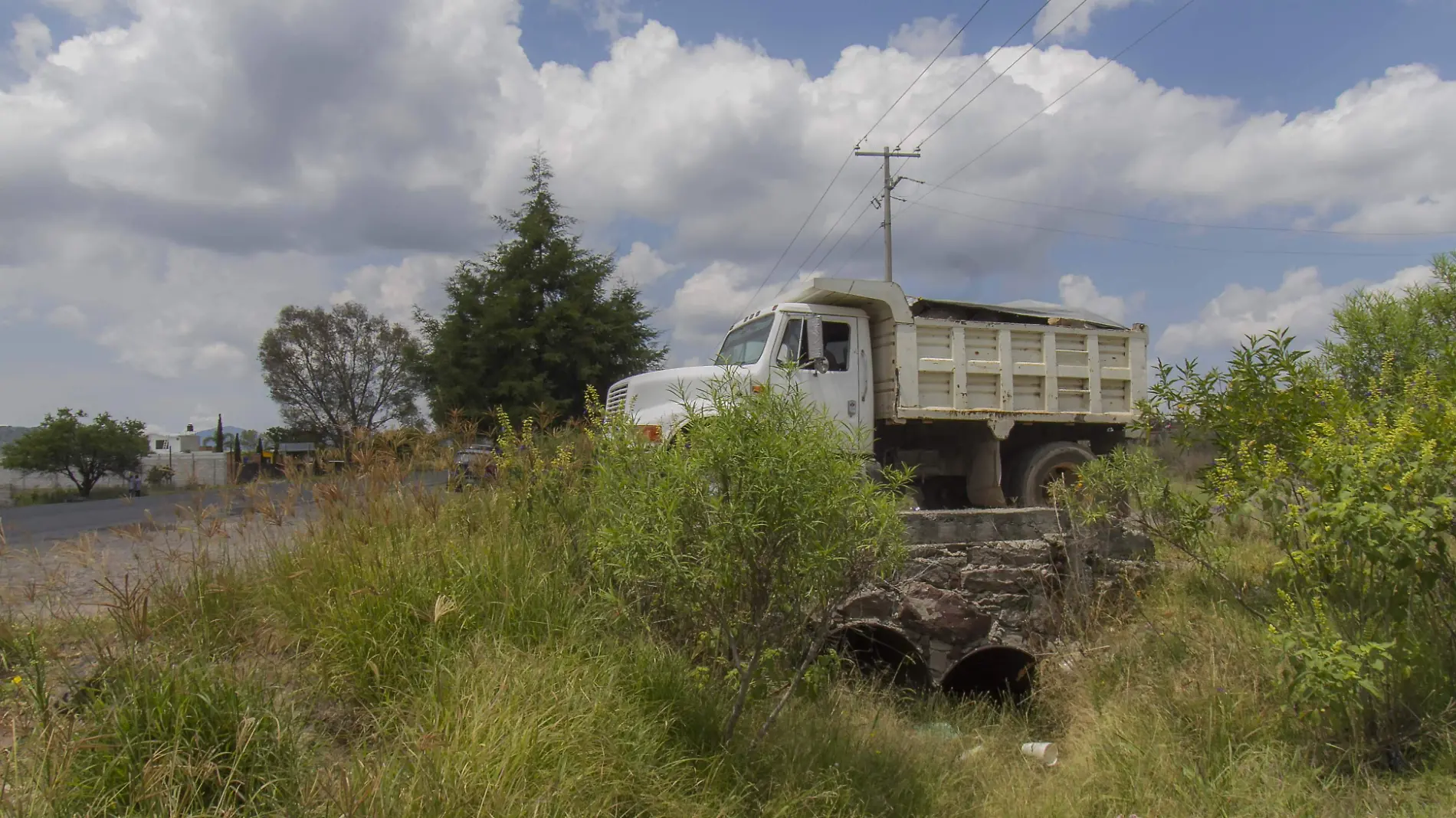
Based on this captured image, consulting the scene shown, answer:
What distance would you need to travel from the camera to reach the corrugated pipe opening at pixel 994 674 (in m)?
5.85

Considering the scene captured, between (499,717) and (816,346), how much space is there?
5.55m

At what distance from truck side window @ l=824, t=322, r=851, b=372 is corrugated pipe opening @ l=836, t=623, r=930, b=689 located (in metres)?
3.43

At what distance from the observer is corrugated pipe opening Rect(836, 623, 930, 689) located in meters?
5.75

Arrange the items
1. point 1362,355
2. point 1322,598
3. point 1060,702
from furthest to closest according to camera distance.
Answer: point 1362,355, point 1060,702, point 1322,598

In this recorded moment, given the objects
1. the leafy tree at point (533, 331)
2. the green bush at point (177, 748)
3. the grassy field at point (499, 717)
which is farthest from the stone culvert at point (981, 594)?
the leafy tree at point (533, 331)

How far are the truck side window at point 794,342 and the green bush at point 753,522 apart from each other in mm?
4354

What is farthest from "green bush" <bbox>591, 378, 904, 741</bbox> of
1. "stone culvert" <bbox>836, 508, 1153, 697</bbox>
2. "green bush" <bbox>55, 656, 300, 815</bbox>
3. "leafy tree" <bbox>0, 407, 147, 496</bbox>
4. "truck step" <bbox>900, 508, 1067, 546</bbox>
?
"leafy tree" <bbox>0, 407, 147, 496</bbox>

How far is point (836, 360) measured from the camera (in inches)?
348

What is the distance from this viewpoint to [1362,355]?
A: 7578mm

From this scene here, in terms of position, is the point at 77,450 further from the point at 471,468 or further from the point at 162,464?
the point at 471,468

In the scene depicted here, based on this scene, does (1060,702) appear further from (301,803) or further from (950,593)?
(301,803)

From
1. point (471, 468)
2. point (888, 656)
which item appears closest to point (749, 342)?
point (888, 656)

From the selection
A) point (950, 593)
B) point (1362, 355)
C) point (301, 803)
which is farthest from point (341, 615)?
point (1362, 355)

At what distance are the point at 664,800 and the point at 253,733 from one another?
1.49 m
